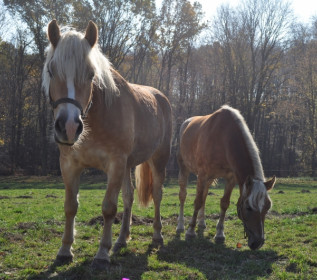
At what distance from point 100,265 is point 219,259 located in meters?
1.68

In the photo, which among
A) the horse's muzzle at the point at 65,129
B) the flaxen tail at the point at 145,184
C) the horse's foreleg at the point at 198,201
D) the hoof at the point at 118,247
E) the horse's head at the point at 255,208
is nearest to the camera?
the horse's muzzle at the point at 65,129

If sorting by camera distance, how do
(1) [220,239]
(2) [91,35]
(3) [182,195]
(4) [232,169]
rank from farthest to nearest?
(3) [182,195], (1) [220,239], (4) [232,169], (2) [91,35]

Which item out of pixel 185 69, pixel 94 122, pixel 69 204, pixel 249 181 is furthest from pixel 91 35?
pixel 185 69

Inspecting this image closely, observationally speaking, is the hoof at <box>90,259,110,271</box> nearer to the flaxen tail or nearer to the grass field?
the grass field

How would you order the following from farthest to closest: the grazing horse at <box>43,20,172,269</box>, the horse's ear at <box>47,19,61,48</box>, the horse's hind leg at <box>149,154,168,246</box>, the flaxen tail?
the flaxen tail
the horse's hind leg at <box>149,154,168,246</box>
the horse's ear at <box>47,19,61,48</box>
the grazing horse at <box>43,20,172,269</box>

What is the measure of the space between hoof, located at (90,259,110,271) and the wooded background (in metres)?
22.0

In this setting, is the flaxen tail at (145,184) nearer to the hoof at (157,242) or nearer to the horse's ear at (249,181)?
the hoof at (157,242)

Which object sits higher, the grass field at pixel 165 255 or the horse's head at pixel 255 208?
the horse's head at pixel 255 208

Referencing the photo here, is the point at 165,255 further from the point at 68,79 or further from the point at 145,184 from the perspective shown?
the point at 68,79

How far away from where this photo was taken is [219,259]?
4.66m

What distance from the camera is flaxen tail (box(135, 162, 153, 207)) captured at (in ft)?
21.0

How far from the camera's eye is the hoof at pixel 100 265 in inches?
151

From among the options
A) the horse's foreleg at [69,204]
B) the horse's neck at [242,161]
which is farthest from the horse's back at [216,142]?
the horse's foreleg at [69,204]

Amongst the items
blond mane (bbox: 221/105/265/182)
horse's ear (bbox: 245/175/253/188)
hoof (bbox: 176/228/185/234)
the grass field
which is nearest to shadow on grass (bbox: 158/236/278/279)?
the grass field
